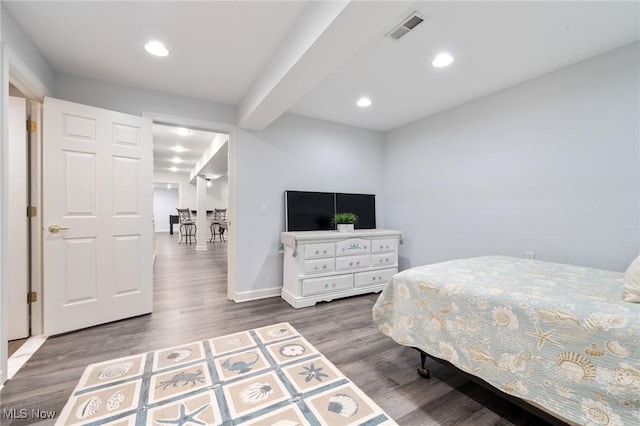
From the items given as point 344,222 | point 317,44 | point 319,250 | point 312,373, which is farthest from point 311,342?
point 317,44

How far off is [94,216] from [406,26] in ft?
10.1

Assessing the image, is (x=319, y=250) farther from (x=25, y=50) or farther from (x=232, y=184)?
(x=25, y=50)

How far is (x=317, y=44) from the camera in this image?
163 cm

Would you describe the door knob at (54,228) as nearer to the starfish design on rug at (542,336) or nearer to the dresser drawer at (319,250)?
the dresser drawer at (319,250)

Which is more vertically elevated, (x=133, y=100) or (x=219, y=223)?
(x=133, y=100)

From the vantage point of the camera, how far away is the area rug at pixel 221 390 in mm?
1382

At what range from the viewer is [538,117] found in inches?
102

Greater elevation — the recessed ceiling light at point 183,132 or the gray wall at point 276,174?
the recessed ceiling light at point 183,132

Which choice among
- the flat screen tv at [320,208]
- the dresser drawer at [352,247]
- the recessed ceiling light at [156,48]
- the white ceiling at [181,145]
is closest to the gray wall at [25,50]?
the recessed ceiling light at [156,48]

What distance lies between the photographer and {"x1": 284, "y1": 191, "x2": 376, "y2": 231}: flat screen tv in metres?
3.56

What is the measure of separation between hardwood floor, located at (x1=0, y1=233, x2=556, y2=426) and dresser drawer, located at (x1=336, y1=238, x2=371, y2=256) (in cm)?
59

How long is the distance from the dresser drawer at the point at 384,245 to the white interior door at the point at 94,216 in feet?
8.67

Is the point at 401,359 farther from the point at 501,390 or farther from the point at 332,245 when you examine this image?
the point at 332,245

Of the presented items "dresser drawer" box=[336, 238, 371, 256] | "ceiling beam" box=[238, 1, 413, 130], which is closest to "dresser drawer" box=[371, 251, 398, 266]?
"dresser drawer" box=[336, 238, 371, 256]
